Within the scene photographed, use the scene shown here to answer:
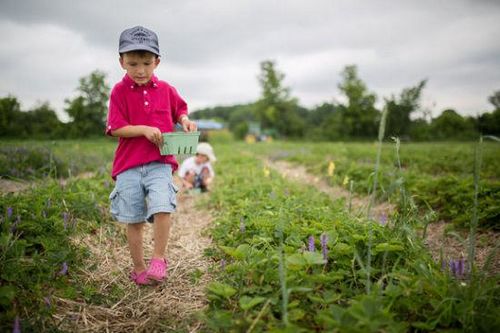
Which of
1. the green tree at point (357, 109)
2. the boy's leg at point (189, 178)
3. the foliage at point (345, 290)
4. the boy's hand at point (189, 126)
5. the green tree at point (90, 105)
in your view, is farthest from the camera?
the green tree at point (357, 109)

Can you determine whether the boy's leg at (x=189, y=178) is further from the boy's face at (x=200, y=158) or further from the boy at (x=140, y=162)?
the boy at (x=140, y=162)

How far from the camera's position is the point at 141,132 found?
248 cm

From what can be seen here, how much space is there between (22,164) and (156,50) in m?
4.84

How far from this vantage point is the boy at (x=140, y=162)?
8.38 ft

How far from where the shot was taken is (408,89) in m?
35.0

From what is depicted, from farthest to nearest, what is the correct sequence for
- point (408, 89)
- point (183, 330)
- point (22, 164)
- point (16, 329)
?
point (408, 89), point (22, 164), point (183, 330), point (16, 329)

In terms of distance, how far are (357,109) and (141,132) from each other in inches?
1838

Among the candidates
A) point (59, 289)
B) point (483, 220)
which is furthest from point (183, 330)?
point (483, 220)

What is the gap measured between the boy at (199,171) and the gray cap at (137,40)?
14.6 ft

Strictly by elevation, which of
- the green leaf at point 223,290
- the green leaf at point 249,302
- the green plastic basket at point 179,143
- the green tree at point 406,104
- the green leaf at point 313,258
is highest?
the green tree at point 406,104

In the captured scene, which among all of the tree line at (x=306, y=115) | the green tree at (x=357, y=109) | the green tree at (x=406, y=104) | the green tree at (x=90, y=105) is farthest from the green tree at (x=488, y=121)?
the green tree at (x=357, y=109)

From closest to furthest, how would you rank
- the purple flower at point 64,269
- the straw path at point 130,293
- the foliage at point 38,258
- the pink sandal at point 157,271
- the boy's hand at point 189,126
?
the foliage at point 38,258 → the straw path at point 130,293 → the purple flower at point 64,269 → the pink sandal at point 157,271 → the boy's hand at point 189,126

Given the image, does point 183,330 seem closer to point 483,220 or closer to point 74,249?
point 74,249

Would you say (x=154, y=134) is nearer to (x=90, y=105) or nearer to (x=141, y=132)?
(x=141, y=132)
